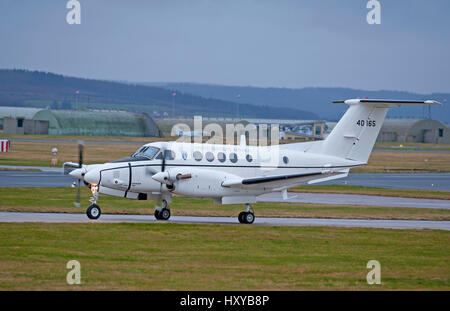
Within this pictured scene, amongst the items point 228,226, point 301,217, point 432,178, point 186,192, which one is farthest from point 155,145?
point 432,178

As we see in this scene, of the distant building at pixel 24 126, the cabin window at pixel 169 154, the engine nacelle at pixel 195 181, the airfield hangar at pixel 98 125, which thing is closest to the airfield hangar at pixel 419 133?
the airfield hangar at pixel 98 125

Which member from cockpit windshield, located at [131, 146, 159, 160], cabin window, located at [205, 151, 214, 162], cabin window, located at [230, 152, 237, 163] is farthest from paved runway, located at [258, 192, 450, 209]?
cockpit windshield, located at [131, 146, 159, 160]

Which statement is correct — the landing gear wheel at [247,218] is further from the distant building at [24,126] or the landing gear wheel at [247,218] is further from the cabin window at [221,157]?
the distant building at [24,126]

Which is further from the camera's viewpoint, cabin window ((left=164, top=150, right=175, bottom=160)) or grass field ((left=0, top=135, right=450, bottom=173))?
grass field ((left=0, top=135, right=450, bottom=173))

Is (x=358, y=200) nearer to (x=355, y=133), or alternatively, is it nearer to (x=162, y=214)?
(x=355, y=133)

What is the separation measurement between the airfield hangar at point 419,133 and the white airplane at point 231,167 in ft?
449

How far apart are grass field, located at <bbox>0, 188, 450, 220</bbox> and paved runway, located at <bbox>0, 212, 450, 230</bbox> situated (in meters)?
1.27

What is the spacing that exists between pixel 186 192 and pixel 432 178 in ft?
129

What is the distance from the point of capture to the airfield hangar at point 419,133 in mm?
162250

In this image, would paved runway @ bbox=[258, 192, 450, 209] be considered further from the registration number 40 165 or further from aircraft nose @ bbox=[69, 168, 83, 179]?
aircraft nose @ bbox=[69, 168, 83, 179]

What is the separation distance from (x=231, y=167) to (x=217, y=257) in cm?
869

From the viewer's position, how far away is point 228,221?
29.3 m

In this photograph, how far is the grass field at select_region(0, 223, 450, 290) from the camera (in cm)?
1617
